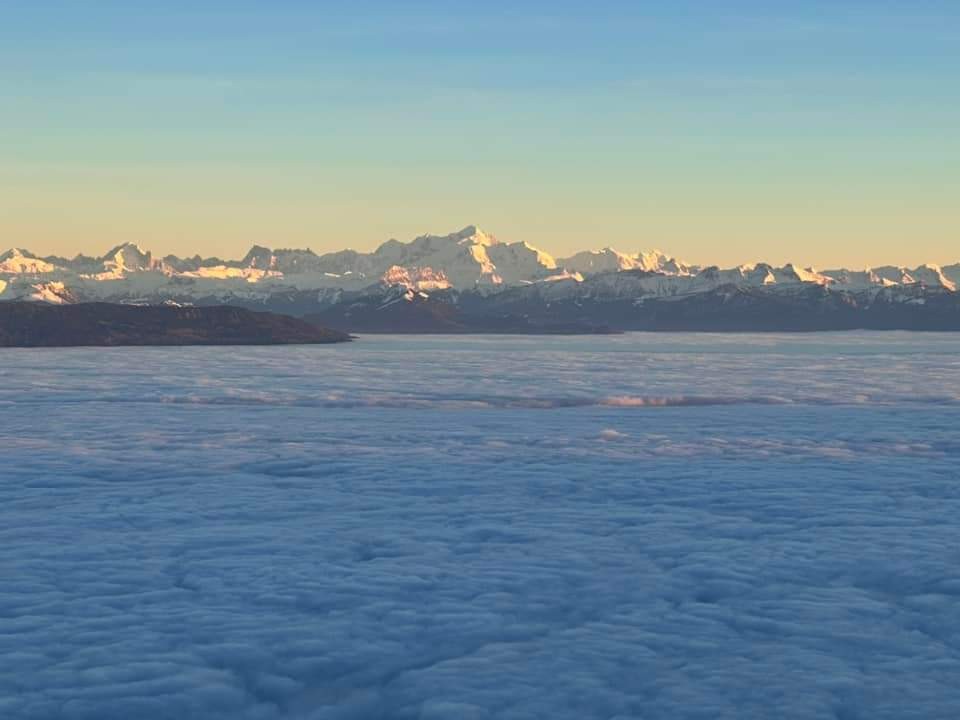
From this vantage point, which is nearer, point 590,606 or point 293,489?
point 590,606

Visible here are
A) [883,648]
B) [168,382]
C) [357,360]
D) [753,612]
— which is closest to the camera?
[883,648]

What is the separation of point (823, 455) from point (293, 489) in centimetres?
1466

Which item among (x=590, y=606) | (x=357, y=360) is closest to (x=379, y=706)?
(x=590, y=606)

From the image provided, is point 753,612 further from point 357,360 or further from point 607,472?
point 357,360

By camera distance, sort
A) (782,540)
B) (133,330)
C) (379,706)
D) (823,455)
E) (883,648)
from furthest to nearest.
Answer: (133,330) → (823,455) → (782,540) → (883,648) → (379,706)

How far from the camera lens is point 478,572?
17469 mm

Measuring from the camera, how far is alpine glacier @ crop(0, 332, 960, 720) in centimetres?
1247

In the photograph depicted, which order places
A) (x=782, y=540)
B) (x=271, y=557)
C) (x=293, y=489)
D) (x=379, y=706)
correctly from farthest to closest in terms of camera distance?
(x=293, y=489) → (x=782, y=540) → (x=271, y=557) → (x=379, y=706)

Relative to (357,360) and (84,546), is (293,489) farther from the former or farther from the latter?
(357,360)

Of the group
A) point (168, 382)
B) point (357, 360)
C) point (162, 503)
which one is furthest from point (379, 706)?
point (357, 360)

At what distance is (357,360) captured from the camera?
96.6m

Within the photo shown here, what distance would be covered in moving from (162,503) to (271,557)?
583cm

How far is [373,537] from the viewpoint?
20031mm

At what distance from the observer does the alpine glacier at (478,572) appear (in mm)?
12469
